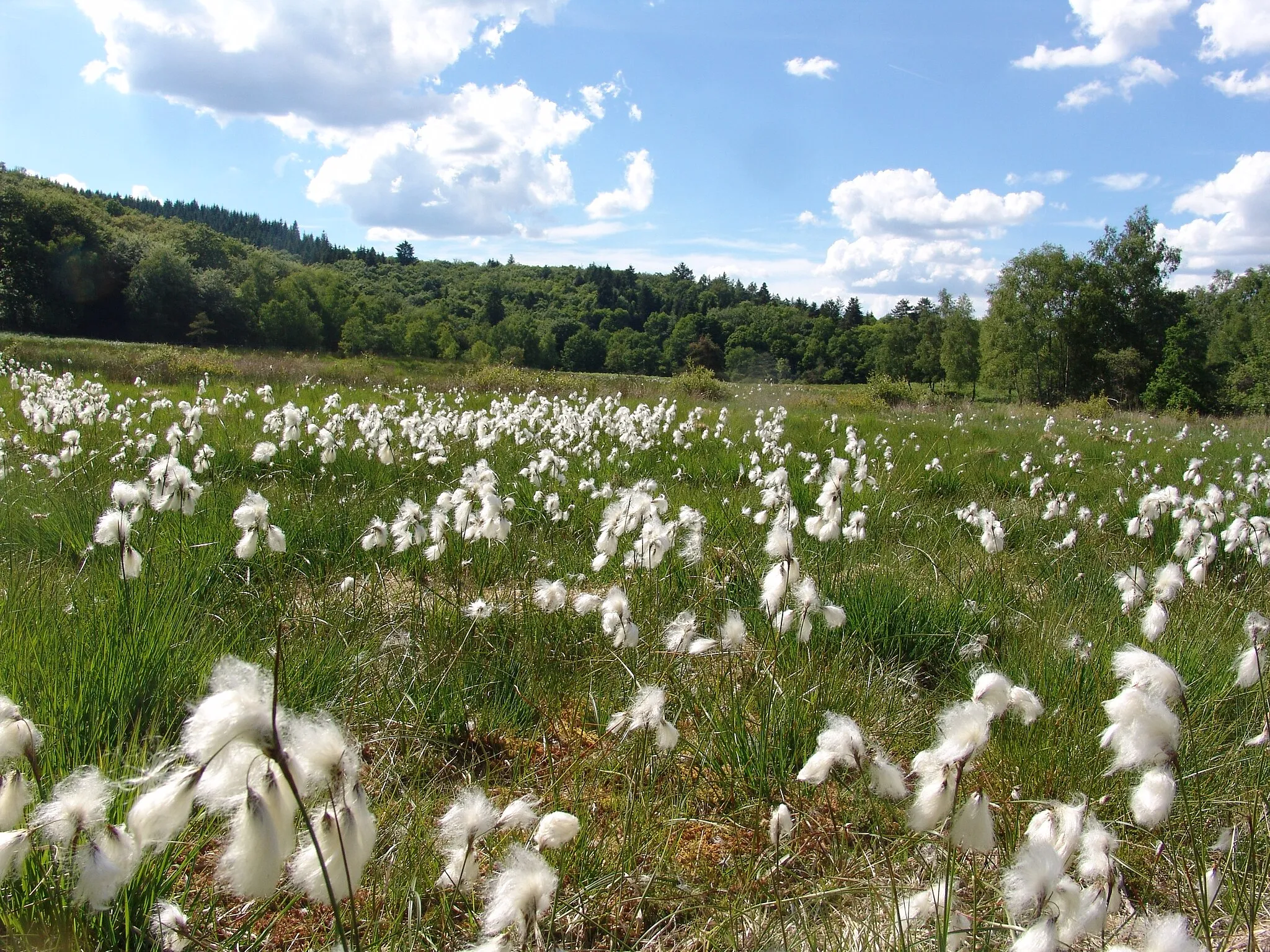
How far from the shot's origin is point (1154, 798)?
1.52 meters

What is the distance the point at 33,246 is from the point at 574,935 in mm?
80256

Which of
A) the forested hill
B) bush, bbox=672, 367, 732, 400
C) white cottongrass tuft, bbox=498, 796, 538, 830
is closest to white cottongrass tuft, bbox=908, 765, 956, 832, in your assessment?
white cottongrass tuft, bbox=498, 796, 538, 830

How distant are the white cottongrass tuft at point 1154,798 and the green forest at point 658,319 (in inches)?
1161

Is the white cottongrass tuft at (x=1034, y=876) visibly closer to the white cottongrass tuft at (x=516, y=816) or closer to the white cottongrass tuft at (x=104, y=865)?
the white cottongrass tuft at (x=516, y=816)

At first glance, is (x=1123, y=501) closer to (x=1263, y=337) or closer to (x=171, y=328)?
(x=1263, y=337)

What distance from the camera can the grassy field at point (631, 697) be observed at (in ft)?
5.85

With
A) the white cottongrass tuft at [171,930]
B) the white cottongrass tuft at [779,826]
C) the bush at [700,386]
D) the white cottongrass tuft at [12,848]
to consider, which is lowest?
the white cottongrass tuft at [171,930]

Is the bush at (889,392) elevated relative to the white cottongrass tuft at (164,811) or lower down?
elevated

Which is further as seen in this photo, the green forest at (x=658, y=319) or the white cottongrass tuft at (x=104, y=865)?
the green forest at (x=658, y=319)

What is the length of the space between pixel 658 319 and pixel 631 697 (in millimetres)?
117240

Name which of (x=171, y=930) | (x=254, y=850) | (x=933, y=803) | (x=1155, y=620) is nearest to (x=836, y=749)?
(x=933, y=803)

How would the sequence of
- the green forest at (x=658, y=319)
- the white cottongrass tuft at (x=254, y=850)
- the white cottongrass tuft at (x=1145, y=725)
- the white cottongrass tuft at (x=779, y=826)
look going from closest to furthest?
the white cottongrass tuft at (x=254, y=850) → the white cottongrass tuft at (x=1145, y=725) → the white cottongrass tuft at (x=779, y=826) → the green forest at (x=658, y=319)

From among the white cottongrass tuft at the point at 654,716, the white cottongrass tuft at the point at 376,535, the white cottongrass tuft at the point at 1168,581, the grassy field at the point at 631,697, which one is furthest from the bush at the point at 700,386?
the white cottongrass tuft at the point at 654,716

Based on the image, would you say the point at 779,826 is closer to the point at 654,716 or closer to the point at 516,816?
the point at 654,716
